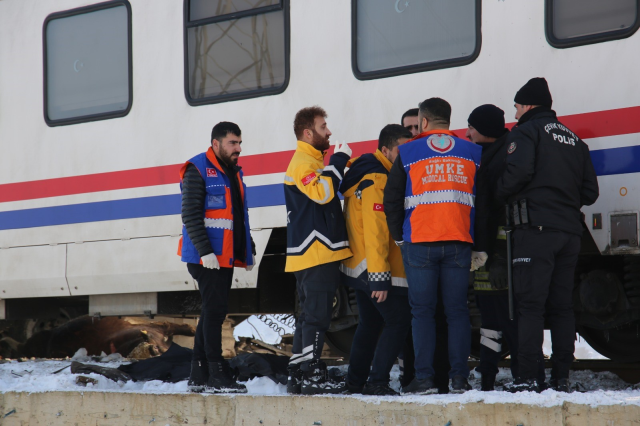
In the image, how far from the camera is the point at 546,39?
15.4 ft

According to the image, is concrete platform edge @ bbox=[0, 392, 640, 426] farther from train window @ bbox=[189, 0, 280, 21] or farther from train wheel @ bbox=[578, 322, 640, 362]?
train window @ bbox=[189, 0, 280, 21]

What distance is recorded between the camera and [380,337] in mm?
4414

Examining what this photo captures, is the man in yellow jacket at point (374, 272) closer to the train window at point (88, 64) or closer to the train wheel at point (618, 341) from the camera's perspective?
the train wheel at point (618, 341)

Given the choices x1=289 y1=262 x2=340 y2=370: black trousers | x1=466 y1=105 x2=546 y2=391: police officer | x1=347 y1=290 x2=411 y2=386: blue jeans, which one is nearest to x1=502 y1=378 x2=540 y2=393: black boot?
x1=466 y1=105 x2=546 y2=391: police officer

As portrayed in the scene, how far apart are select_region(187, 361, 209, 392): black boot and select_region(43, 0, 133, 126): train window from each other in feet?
8.06

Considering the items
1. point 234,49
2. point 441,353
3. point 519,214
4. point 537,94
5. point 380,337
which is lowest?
point 441,353

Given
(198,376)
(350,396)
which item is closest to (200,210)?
(198,376)

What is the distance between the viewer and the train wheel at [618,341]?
5.48 m

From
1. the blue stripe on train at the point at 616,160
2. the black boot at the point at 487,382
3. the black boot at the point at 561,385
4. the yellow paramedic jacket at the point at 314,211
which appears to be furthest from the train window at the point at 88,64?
the black boot at the point at 561,385

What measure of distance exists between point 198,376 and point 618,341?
3.21m

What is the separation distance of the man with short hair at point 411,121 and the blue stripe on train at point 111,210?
1.13 meters

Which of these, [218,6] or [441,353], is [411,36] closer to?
[218,6]

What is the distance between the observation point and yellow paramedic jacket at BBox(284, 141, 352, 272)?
14.0 feet

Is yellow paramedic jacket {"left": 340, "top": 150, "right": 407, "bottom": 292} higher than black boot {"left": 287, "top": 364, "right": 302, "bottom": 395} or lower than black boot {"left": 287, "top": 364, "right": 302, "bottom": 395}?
higher
